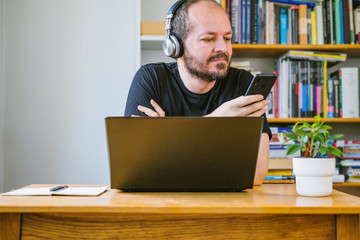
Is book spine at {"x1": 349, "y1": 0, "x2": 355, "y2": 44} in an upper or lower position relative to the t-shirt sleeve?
upper

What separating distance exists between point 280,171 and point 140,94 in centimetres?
94

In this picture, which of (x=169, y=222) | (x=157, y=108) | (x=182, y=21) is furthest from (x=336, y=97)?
(x=169, y=222)

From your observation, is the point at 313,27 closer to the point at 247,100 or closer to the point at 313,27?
the point at 313,27

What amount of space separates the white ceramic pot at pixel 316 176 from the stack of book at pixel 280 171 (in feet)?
3.72

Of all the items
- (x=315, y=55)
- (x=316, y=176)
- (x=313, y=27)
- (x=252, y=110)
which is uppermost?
(x=313, y=27)

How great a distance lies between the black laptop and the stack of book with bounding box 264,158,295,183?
1.18 meters

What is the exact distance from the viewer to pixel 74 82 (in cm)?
231

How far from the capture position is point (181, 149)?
86 centimetres

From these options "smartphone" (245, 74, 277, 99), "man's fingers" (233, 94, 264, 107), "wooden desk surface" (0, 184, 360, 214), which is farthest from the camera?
"man's fingers" (233, 94, 264, 107)

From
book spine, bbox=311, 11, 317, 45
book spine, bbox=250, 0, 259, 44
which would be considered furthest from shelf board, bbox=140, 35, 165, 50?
book spine, bbox=311, 11, 317, 45

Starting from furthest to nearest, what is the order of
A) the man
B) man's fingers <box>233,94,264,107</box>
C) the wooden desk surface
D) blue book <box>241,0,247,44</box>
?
1. blue book <box>241,0,247,44</box>
2. the man
3. man's fingers <box>233,94,264,107</box>
4. the wooden desk surface

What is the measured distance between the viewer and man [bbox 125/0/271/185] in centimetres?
155

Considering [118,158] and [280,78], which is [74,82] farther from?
[118,158]

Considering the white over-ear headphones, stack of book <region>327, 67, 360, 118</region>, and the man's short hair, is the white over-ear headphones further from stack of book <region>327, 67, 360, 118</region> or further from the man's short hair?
stack of book <region>327, 67, 360, 118</region>
